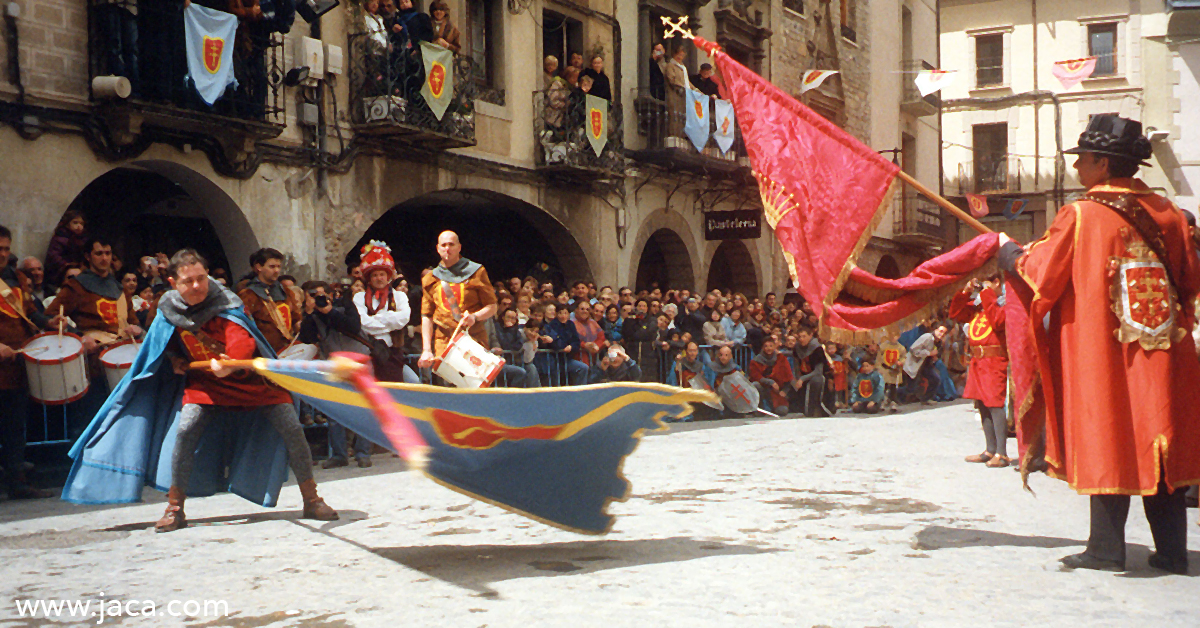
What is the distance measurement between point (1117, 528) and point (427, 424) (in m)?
3.06

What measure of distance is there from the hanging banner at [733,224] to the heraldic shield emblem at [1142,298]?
688 inches

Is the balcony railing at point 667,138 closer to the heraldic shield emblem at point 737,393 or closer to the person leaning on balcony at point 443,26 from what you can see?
the person leaning on balcony at point 443,26

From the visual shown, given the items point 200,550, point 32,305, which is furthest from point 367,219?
point 200,550

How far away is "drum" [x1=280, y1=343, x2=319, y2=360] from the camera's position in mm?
9828

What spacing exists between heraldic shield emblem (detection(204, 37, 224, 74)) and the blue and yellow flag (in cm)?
792

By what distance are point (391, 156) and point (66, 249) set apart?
18.6ft

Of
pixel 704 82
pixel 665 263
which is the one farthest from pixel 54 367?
pixel 665 263

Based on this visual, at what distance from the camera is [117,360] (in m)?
9.01

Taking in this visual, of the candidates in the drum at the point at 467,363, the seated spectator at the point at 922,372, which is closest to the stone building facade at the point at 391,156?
the seated spectator at the point at 922,372

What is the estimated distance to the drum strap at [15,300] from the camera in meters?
8.56

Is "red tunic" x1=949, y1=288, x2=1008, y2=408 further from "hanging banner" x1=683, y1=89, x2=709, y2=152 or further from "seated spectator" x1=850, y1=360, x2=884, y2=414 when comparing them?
"hanging banner" x1=683, y1=89, x2=709, y2=152

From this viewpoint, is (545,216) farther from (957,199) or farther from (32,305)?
(957,199)

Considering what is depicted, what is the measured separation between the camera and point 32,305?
892cm

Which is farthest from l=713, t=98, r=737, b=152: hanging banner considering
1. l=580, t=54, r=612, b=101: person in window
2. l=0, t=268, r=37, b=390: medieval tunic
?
l=0, t=268, r=37, b=390: medieval tunic
